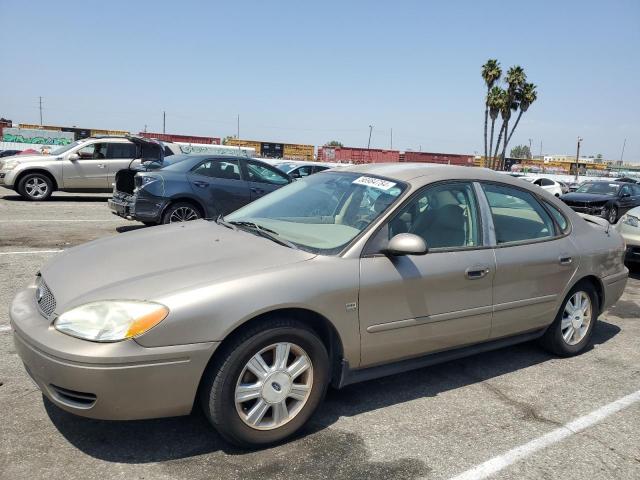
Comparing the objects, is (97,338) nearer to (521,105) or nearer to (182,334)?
(182,334)

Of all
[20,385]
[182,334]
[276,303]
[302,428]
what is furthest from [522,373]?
[20,385]

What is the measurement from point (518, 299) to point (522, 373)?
64cm

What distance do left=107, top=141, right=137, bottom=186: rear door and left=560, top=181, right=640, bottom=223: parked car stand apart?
1244 cm

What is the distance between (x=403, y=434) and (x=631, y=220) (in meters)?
6.49

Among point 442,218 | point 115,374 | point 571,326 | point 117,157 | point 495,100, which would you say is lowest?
point 571,326

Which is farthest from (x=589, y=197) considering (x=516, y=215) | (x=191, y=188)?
(x=516, y=215)

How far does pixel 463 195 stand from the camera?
12.2 feet

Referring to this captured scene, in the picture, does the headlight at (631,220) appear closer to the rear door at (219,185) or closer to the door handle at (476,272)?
the door handle at (476,272)

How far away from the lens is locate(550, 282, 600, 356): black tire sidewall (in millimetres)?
4238

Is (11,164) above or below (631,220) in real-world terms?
above

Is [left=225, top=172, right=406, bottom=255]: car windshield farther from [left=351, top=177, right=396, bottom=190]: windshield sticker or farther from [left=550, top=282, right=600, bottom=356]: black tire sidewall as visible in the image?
[left=550, top=282, right=600, bottom=356]: black tire sidewall

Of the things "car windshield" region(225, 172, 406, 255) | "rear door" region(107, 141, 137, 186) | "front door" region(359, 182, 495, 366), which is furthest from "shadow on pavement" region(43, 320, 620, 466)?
"rear door" region(107, 141, 137, 186)

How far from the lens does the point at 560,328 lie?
14.0ft

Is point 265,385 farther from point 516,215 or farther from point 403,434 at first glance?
point 516,215
